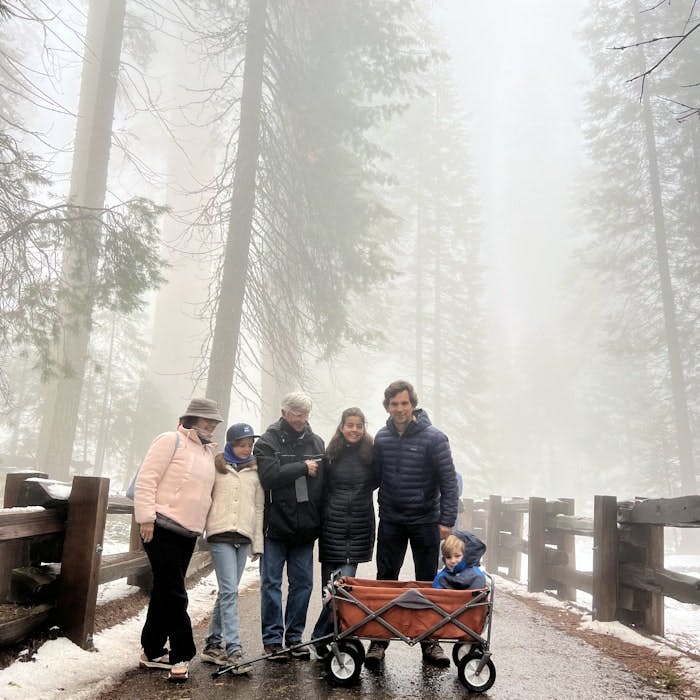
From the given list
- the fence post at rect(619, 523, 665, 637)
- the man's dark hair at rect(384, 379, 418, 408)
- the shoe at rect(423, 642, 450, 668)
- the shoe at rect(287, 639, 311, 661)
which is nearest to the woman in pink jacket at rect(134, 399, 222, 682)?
the shoe at rect(287, 639, 311, 661)

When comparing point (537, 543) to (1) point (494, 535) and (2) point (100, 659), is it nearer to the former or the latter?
(1) point (494, 535)

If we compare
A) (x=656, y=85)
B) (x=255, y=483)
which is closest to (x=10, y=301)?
(x=255, y=483)

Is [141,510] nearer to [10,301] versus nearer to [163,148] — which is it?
[10,301]

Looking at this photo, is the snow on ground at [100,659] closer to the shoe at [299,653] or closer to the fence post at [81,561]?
the fence post at [81,561]

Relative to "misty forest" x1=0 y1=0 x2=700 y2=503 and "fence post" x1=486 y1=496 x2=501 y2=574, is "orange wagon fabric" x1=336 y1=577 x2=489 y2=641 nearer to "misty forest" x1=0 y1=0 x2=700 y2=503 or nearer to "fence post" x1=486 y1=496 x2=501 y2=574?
"misty forest" x1=0 y1=0 x2=700 y2=503

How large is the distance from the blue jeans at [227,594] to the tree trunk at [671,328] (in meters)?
16.4

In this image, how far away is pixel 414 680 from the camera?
434cm

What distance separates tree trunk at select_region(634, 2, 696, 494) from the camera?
18.0 m

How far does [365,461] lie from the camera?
502 centimetres

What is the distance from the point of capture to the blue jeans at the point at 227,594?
452 centimetres

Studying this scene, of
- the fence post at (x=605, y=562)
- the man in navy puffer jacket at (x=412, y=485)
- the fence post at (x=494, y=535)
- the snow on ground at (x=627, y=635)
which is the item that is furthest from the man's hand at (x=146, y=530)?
the fence post at (x=494, y=535)

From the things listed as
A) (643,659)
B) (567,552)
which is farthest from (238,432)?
(567,552)

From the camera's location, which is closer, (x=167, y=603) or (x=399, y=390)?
(x=167, y=603)

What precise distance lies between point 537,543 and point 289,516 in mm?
5089
